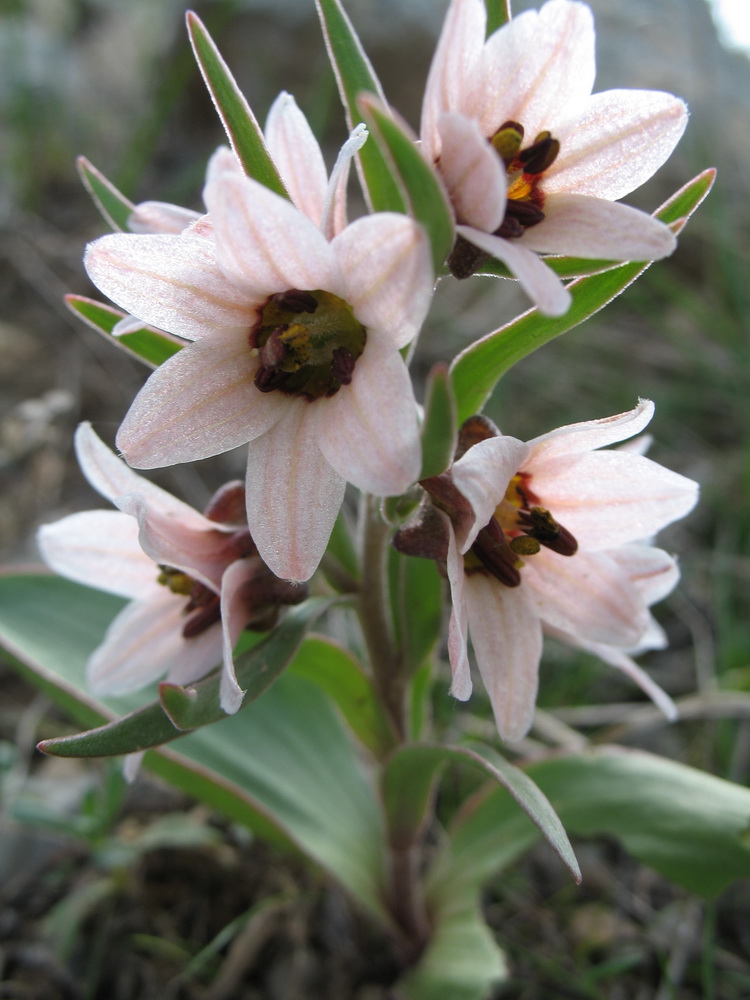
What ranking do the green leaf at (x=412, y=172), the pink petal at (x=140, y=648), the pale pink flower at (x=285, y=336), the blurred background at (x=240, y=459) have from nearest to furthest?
the green leaf at (x=412, y=172)
the pale pink flower at (x=285, y=336)
the pink petal at (x=140, y=648)
the blurred background at (x=240, y=459)

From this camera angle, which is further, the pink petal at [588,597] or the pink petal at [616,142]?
the pink petal at [588,597]

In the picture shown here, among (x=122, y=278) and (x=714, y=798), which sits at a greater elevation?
(x=122, y=278)

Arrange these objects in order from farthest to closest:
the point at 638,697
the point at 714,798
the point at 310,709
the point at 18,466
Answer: the point at 18,466
the point at 638,697
the point at 310,709
the point at 714,798

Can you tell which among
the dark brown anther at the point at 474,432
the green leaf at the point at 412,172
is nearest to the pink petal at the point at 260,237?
the green leaf at the point at 412,172

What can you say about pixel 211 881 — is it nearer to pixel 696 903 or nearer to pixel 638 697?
pixel 696 903

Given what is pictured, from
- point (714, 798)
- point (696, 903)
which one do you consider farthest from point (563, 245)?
point (696, 903)

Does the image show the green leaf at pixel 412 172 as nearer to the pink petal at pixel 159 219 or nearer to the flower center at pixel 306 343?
the flower center at pixel 306 343
